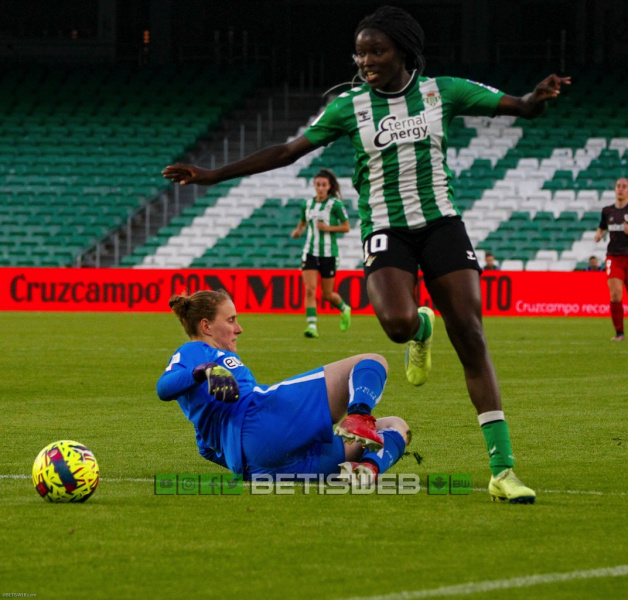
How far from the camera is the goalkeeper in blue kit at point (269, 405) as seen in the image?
5551 millimetres

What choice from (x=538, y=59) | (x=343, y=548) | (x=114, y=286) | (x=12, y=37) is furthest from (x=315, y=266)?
(x=12, y=37)

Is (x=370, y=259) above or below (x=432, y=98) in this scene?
below

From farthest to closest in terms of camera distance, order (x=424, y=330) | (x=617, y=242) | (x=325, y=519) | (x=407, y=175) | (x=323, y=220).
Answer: (x=323, y=220) < (x=617, y=242) < (x=424, y=330) < (x=407, y=175) < (x=325, y=519)

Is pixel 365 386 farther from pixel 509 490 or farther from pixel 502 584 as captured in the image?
pixel 502 584

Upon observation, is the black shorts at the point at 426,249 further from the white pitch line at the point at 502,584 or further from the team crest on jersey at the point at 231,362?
the white pitch line at the point at 502,584

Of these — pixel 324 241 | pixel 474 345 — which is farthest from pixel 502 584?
pixel 324 241

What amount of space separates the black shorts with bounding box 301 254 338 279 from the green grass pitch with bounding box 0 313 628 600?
8.28 meters

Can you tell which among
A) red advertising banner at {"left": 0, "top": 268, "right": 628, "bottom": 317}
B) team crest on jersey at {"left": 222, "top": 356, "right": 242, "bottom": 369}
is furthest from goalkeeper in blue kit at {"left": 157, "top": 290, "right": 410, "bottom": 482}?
red advertising banner at {"left": 0, "top": 268, "right": 628, "bottom": 317}

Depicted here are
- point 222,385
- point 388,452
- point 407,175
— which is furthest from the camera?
point 388,452

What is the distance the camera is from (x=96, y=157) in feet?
106

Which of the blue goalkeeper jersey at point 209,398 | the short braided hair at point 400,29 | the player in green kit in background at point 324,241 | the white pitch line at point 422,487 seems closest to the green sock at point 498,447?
the white pitch line at point 422,487

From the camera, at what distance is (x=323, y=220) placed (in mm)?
19422

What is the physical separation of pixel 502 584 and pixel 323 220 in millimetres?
15751

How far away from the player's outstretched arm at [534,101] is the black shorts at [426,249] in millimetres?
587
